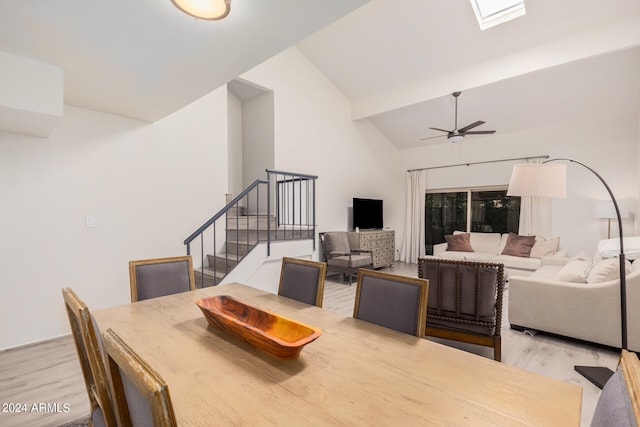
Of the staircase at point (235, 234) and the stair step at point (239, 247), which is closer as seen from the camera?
the staircase at point (235, 234)

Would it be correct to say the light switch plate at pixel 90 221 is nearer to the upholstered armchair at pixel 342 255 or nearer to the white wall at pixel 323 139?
the white wall at pixel 323 139

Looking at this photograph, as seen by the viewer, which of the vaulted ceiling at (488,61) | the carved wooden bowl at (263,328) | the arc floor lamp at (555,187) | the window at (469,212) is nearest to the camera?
the carved wooden bowl at (263,328)

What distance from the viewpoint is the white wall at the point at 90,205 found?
2.75 meters

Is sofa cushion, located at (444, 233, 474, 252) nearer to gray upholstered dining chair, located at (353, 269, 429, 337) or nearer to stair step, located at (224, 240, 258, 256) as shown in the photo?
stair step, located at (224, 240, 258, 256)

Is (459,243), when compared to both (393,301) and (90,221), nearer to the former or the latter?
(393,301)

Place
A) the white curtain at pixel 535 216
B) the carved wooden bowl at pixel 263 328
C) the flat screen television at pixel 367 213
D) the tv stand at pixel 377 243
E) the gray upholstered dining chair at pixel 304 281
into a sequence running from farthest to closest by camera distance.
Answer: the flat screen television at pixel 367 213 → the tv stand at pixel 377 243 → the white curtain at pixel 535 216 → the gray upholstered dining chair at pixel 304 281 → the carved wooden bowl at pixel 263 328

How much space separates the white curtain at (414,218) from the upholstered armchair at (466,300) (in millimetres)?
4919

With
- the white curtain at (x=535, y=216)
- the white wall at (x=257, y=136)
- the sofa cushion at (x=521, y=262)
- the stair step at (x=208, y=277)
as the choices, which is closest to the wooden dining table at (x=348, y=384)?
the stair step at (x=208, y=277)

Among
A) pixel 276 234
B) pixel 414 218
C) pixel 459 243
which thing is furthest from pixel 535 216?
pixel 276 234

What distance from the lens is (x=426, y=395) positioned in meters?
0.86

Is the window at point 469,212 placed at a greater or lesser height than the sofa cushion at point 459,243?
greater

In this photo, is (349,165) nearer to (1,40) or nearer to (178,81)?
(178,81)

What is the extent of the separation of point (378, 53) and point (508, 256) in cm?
422

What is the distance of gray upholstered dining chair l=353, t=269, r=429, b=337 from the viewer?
4.58 ft
